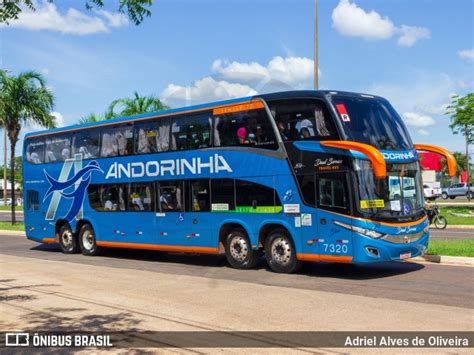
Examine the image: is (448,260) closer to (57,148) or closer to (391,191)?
(391,191)

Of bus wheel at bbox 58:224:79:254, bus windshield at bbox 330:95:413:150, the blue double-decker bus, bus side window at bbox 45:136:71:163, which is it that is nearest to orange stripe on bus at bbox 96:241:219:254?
the blue double-decker bus

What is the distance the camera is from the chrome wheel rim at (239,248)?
13.8 metres

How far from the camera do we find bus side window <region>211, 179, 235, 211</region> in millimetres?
13980

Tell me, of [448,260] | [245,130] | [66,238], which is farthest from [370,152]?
[66,238]

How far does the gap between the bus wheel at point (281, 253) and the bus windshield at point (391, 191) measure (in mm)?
2107

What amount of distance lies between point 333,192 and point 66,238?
11049mm

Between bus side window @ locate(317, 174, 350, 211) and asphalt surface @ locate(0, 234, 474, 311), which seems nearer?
asphalt surface @ locate(0, 234, 474, 311)

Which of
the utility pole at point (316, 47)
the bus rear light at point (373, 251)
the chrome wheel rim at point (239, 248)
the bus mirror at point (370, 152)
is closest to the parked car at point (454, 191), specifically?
the utility pole at point (316, 47)

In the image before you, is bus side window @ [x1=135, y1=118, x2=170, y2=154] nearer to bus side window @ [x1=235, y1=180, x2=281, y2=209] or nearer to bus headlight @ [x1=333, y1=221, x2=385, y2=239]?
bus side window @ [x1=235, y1=180, x2=281, y2=209]

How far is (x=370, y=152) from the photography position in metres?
10.9

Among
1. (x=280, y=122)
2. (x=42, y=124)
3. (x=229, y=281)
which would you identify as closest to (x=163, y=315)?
(x=229, y=281)

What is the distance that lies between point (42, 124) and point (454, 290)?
27876 millimetres

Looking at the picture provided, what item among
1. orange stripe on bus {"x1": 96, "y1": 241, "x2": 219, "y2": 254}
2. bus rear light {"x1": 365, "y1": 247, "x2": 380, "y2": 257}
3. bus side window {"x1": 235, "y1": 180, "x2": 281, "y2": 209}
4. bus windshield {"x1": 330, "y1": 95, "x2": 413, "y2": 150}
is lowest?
orange stripe on bus {"x1": 96, "y1": 241, "x2": 219, "y2": 254}

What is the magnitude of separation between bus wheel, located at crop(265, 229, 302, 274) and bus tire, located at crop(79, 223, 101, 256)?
7400 millimetres
